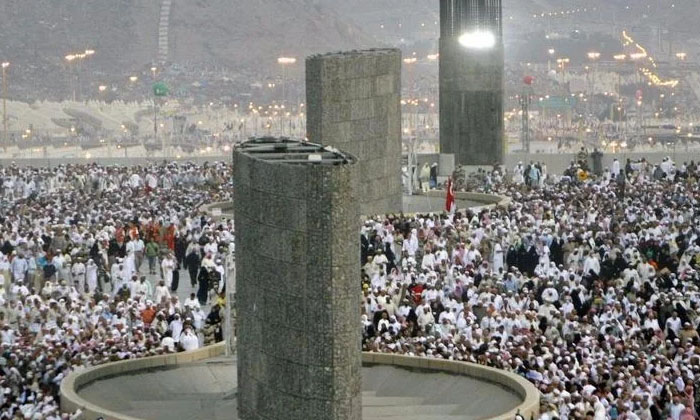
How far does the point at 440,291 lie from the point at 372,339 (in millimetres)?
3318

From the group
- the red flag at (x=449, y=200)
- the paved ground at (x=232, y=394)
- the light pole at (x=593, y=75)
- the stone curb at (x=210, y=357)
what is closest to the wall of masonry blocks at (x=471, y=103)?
the red flag at (x=449, y=200)

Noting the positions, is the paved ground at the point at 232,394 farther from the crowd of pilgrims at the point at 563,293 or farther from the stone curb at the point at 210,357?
the crowd of pilgrims at the point at 563,293

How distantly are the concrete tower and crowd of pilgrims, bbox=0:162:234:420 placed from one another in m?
6.53

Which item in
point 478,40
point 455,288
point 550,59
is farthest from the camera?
point 550,59

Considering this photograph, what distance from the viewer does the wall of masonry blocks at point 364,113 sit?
4175 centimetres

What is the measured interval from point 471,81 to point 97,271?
19.2m

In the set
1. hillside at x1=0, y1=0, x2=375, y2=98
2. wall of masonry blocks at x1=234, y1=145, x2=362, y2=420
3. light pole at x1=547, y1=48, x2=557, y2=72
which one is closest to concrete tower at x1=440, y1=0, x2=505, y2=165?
wall of masonry blocks at x1=234, y1=145, x2=362, y2=420

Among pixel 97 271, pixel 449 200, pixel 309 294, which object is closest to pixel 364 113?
pixel 449 200

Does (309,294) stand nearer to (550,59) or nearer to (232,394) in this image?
(232,394)

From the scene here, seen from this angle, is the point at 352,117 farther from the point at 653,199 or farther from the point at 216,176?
the point at 216,176

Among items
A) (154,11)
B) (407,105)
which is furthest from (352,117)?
(154,11)

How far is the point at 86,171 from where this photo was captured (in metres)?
53.2

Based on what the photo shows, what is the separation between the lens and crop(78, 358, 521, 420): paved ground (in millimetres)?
26422

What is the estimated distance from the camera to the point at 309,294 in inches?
918
